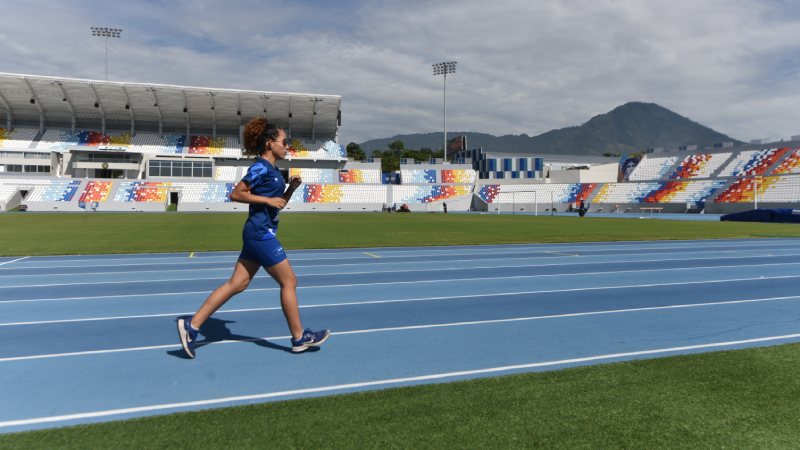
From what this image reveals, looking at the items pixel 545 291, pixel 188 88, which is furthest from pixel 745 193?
pixel 188 88

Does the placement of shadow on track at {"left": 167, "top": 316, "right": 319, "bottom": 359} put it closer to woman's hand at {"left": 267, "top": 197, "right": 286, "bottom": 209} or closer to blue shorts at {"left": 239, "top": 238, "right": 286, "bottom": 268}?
blue shorts at {"left": 239, "top": 238, "right": 286, "bottom": 268}

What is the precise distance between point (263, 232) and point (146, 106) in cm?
7066

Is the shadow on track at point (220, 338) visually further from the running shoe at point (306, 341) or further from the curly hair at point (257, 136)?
the curly hair at point (257, 136)

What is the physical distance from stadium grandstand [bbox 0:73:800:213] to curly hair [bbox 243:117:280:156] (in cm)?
5333

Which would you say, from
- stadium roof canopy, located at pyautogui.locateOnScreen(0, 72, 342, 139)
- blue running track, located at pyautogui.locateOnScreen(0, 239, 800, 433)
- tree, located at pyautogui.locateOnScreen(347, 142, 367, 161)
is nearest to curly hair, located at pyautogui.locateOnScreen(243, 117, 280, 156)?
blue running track, located at pyautogui.locateOnScreen(0, 239, 800, 433)

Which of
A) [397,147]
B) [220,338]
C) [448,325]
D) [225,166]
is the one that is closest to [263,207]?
[220,338]

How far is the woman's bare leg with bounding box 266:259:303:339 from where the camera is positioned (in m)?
4.18

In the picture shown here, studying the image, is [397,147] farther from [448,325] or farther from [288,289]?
[288,289]

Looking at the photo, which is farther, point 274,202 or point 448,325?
point 448,325

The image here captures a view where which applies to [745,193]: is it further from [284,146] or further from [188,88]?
[188,88]

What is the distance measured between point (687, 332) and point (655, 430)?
2.67 meters

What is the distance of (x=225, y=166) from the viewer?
67.6 m

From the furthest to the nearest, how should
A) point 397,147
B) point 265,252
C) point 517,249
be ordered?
point 397,147 → point 517,249 → point 265,252

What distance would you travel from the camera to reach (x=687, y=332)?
5.04m
